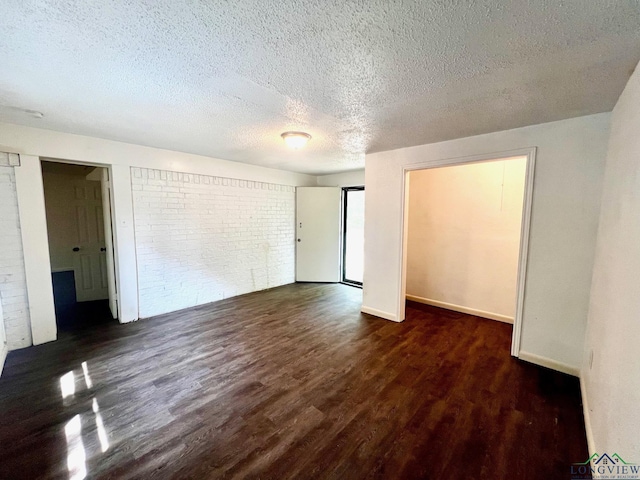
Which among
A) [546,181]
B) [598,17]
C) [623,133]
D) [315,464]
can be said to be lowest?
[315,464]

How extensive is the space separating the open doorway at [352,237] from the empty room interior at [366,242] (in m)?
1.36

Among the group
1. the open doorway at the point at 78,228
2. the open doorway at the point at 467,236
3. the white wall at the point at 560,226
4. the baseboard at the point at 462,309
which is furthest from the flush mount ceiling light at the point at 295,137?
the open doorway at the point at 78,228

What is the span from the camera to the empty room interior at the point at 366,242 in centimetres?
127

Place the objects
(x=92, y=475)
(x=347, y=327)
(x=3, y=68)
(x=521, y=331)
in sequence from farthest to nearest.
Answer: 1. (x=347, y=327)
2. (x=521, y=331)
3. (x=3, y=68)
4. (x=92, y=475)

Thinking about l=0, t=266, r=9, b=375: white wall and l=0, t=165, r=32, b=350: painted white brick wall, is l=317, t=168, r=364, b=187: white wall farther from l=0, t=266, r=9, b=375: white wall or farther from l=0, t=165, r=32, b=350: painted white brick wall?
l=0, t=266, r=9, b=375: white wall

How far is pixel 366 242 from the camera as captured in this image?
12.4 ft

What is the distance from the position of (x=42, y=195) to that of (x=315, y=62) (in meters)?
3.31

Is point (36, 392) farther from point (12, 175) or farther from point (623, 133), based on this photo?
point (623, 133)

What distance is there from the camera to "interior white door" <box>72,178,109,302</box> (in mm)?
4332

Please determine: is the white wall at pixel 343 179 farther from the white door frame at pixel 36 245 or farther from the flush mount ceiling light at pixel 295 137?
the white door frame at pixel 36 245

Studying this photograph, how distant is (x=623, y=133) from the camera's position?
1644mm

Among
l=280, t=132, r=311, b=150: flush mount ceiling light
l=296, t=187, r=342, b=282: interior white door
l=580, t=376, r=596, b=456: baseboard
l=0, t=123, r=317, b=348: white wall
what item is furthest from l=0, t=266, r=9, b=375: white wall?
l=580, t=376, r=596, b=456: baseboard

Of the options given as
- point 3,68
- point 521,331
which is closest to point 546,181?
point 521,331

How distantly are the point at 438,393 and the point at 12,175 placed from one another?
453cm
